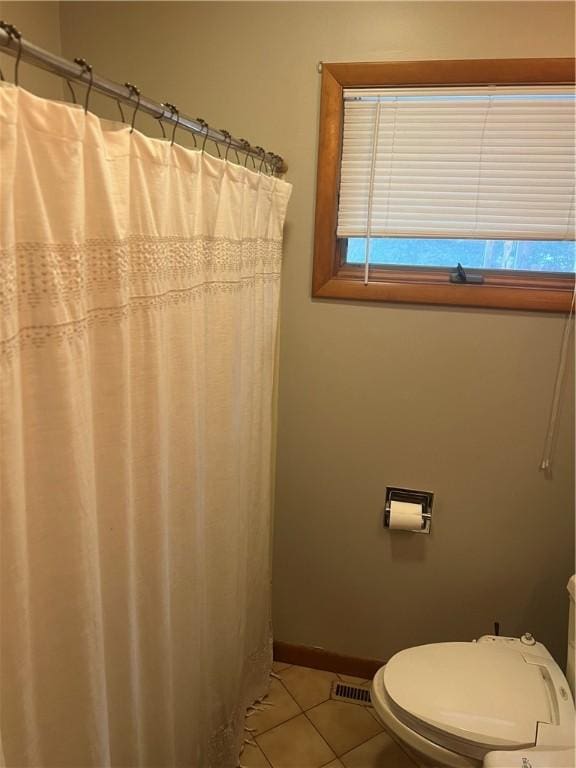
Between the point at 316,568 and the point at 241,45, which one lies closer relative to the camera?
the point at 241,45

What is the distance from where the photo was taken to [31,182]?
707 mm

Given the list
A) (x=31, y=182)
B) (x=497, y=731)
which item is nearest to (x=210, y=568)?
(x=497, y=731)

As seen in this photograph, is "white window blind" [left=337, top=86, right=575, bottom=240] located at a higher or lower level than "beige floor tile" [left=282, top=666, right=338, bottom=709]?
higher

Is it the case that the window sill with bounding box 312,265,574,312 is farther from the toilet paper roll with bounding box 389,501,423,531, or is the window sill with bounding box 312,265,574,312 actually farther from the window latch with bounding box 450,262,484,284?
the toilet paper roll with bounding box 389,501,423,531

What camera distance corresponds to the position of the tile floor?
1.76m

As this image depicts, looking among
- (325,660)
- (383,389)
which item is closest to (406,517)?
(383,389)

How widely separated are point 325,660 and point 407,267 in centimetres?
150

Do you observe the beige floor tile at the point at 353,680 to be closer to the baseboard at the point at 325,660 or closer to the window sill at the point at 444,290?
the baseboard at the point at 325,660

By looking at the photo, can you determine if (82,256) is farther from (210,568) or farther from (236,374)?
(210,568)

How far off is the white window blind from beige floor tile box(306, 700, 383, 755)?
1.64 m

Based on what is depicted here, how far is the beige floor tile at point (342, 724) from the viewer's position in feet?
6.02

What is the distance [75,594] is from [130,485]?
0.64ft

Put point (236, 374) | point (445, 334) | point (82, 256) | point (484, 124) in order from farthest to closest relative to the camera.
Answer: point (445, 334) < point (484, 124) < point (236, 374) < point (82, 256)

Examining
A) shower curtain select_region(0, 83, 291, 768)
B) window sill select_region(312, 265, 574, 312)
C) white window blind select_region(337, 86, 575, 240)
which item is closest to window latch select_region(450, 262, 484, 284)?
window sill select_region(312, 265, 574, 312)
